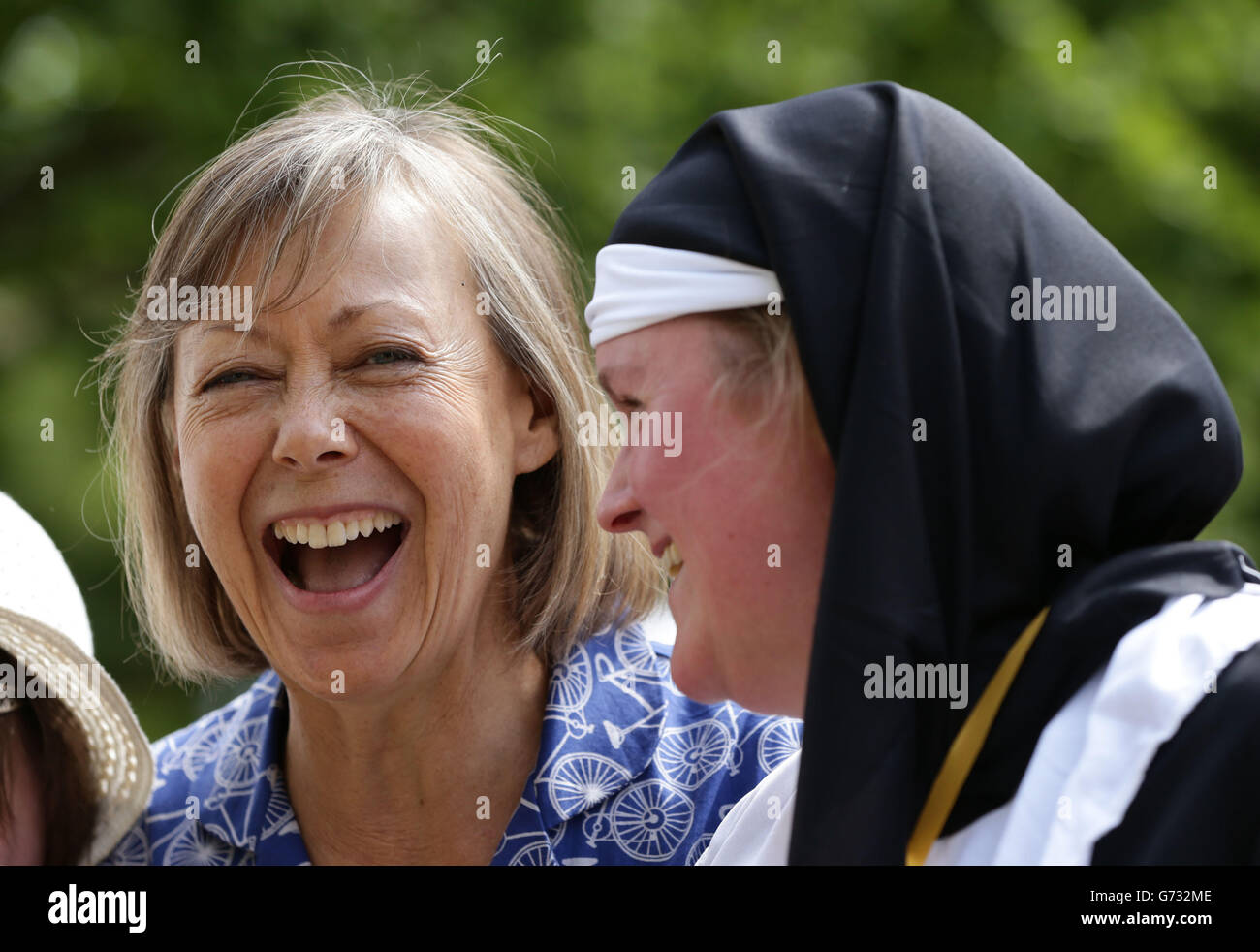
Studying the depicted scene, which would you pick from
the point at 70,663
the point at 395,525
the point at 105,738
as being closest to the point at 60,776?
the point at 105,738

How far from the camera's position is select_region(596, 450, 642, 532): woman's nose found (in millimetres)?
2312

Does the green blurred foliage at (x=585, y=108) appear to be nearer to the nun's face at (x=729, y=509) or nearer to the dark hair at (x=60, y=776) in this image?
the dark hair at (x=60, y=776)

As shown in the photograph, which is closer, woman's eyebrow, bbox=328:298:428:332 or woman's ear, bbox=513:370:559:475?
woman's eyebrow, bbox=328:298:428:332

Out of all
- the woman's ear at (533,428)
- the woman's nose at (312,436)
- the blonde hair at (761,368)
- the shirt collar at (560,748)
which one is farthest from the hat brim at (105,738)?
the blonde hair at (761,368)

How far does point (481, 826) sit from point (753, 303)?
155 centimetres

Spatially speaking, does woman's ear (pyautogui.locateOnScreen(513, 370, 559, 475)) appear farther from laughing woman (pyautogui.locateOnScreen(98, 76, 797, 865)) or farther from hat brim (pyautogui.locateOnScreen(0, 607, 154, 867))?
hat brim (pyautogui.locateOnScreen(0, 607, 154, 867))

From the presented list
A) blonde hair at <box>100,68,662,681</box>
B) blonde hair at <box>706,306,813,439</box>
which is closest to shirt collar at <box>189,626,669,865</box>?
blonde hair at <box>100,68,662,681</box>

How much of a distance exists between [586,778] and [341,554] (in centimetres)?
71

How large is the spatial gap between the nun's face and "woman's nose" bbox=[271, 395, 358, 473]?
84cm

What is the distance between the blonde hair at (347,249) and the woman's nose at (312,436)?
221 mm

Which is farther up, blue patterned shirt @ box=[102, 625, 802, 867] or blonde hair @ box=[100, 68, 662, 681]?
blonde hair @ box=[100, 68, 662, 681]

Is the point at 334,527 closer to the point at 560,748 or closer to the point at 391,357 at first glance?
the point at 391,357

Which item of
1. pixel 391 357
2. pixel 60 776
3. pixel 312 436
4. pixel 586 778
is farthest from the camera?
pixel 60 776

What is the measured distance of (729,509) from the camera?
7.02 ft
